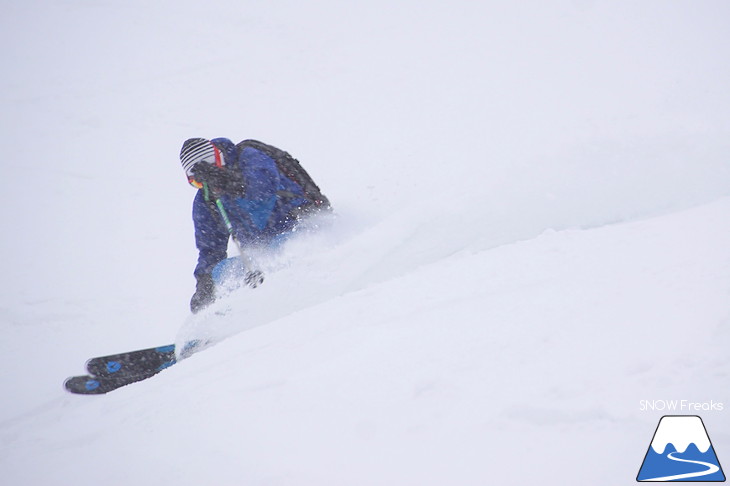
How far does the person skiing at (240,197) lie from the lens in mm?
3719

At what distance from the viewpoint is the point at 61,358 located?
16.4 feet

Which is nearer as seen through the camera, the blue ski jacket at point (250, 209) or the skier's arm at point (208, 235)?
the blue ski jacket at point (250, 209)

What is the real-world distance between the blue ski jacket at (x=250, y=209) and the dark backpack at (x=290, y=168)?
0.03m

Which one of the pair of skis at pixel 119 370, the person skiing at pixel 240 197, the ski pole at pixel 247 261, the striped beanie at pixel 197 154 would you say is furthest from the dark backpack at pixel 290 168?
the pair of skis at pixel 119 370

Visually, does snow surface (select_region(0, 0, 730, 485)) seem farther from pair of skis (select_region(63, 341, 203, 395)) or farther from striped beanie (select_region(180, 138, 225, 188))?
striped beanie (select_region(180, 138, 225, 188))

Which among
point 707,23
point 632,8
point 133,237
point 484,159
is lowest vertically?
point 484,159

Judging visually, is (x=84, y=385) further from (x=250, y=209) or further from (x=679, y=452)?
(x=679, y=452)

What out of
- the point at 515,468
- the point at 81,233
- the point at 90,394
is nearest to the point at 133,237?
the point at 81,233

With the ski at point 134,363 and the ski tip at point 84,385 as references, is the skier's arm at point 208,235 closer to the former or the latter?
the ski at point 134,363

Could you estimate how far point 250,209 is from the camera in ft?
12.9

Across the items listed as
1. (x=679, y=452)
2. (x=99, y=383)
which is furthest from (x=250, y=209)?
(x=679, y=452)

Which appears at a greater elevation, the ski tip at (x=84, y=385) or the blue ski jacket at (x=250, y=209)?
the blue ski jacket at (x=250, y=209)

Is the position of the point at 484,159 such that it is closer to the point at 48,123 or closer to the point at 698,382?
the point at 698,382

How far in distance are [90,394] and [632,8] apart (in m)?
9.38
